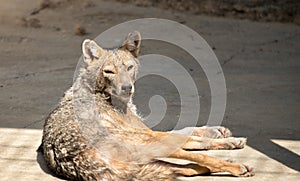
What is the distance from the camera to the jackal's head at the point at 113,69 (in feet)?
18.6

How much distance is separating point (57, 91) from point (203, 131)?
187 cm

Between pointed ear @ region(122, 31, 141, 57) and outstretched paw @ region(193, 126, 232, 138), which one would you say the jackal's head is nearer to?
pointed ear @ region(122, 31, 141, 57)

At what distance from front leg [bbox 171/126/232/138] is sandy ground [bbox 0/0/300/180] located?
0.24 metres

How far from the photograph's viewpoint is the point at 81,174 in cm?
505

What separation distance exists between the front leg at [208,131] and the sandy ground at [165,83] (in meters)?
0.24

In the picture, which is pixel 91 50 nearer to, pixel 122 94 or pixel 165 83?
pixel 122 94

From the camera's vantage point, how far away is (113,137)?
207 inches

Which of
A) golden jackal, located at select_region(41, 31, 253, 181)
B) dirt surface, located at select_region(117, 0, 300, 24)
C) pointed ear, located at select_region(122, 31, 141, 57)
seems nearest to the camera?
golden jackal, located at select_region(41, 31, 253, 181)

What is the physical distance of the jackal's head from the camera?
5.67m

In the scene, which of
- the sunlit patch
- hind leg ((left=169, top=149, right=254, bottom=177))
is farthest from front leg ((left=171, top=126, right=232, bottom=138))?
hind leg ((left=169, top=149, right=254, bottom=177))

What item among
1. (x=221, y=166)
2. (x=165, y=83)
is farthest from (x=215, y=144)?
(x=165, y=83)

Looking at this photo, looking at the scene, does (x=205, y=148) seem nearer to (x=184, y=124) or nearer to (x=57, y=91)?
(x=184, y=124)

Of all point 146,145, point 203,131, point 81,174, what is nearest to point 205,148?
point 203,131

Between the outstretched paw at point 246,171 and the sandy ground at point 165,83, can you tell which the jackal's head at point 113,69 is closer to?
the sandy ground at point 165,83
